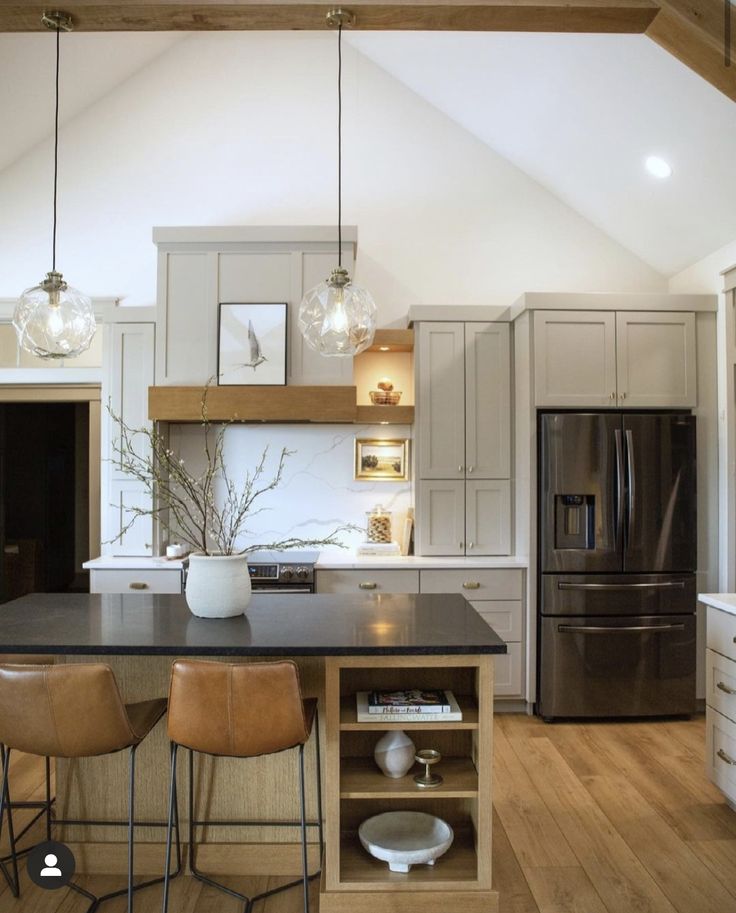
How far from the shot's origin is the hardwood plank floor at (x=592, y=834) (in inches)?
92.3

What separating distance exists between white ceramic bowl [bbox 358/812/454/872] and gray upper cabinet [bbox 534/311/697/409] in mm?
2457

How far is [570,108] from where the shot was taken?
3.87 meters

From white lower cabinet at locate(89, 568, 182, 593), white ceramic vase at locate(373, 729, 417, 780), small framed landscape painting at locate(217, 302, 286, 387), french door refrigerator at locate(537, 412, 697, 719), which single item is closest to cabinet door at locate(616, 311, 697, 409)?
french door refrigerator at locate(537, 412, 697, 719)

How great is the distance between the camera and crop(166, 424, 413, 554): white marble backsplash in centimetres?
481

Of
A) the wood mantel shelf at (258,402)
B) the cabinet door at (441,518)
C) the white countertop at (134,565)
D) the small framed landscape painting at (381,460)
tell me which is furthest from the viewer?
the small framed landscape painting at (381,460)

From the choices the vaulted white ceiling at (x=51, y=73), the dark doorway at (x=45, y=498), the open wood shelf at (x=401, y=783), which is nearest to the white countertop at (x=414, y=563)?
the open wood shelf at (x=401, y=783)

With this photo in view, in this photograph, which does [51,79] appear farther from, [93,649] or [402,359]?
[93,649]

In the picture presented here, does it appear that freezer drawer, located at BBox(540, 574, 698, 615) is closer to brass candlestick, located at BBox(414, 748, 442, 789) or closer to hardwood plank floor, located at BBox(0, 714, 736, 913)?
hardwood plank floor, located at BBox(0, 714, 736, 913)

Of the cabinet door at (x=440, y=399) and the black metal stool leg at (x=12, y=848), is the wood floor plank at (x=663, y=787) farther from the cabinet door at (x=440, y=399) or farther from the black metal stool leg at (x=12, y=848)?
the black metal stool leg at (x=12, y=848)

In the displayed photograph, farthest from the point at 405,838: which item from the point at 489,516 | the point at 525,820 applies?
the point at 489,516

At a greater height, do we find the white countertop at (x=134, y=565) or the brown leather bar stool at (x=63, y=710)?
the white countertop at (x=134, y=565)

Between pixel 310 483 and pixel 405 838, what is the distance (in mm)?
2761

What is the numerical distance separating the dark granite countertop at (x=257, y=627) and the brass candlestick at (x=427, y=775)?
1.30ft

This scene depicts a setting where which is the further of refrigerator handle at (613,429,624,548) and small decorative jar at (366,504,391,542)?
small decorative jar at (366,504,391,542)
